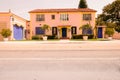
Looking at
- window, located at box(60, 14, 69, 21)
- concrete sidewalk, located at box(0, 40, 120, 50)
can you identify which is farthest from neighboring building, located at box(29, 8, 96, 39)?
concrete sidewalk, located at box(0, 40, 120, 50)

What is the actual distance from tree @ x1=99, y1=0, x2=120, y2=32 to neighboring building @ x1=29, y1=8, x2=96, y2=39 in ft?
24.5

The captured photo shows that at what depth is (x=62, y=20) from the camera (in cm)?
5125

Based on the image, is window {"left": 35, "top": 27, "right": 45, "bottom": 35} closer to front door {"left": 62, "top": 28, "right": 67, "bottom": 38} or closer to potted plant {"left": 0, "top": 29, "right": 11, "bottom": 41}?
front door {"left": 62, "top": 28, "right": 67, "bottom": 38}

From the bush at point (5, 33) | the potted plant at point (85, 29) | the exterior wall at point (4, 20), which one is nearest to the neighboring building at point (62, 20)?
the potted plant at point (85, 29)

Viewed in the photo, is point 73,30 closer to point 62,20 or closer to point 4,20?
point 62,20

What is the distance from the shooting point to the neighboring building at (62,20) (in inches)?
1997

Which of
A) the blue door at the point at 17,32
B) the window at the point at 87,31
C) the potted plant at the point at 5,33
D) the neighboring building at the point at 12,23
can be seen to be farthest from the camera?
the blue door at the point at 17,32

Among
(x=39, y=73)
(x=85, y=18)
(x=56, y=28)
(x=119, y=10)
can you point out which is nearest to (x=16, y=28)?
(x=56, y=28)

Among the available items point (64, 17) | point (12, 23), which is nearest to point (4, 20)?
point (12, 23)

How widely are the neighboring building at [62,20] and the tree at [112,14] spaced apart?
748cm

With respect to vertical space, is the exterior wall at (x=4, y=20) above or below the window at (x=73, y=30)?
above

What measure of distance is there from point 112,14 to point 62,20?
1189cm

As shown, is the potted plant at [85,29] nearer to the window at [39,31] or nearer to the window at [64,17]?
the window at [64,17]

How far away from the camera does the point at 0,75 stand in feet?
27.7
